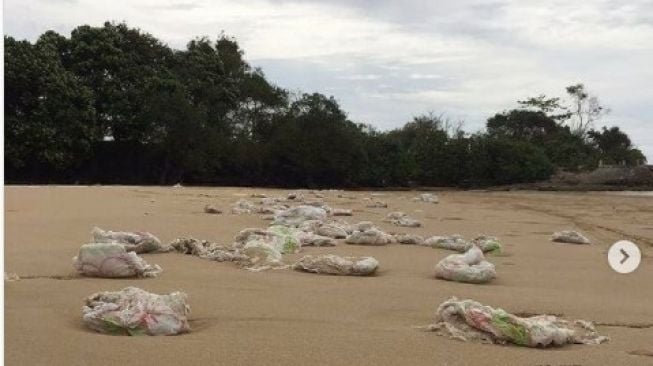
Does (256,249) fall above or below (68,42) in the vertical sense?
below

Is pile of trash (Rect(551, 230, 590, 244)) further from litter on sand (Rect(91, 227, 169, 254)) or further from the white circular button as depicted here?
litter on sand (Rect(91, 227, 169, 254))

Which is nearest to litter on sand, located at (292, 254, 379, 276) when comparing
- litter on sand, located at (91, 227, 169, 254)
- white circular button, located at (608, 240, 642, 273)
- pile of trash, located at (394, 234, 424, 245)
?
litter on sand, located at (91, 227, 169, 254)

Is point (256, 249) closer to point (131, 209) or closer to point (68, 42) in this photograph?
point (131, 209)

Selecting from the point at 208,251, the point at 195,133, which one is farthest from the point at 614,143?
the point at 208,251

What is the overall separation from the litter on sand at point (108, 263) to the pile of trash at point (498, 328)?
157 cm

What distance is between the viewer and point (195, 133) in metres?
29.4

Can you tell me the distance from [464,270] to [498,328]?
4.43 feet

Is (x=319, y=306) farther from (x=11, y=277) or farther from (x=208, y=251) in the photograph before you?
(x=208, y=251)

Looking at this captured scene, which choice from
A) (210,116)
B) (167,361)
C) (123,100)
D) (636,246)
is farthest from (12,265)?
(210,116)

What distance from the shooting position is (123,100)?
96.1 feet

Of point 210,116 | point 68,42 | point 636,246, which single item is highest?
point 68,42

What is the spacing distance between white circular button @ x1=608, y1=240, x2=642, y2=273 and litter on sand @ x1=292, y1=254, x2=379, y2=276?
1.89 meters

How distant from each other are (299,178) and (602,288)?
2829 cm

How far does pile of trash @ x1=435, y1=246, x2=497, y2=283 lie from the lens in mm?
3855
